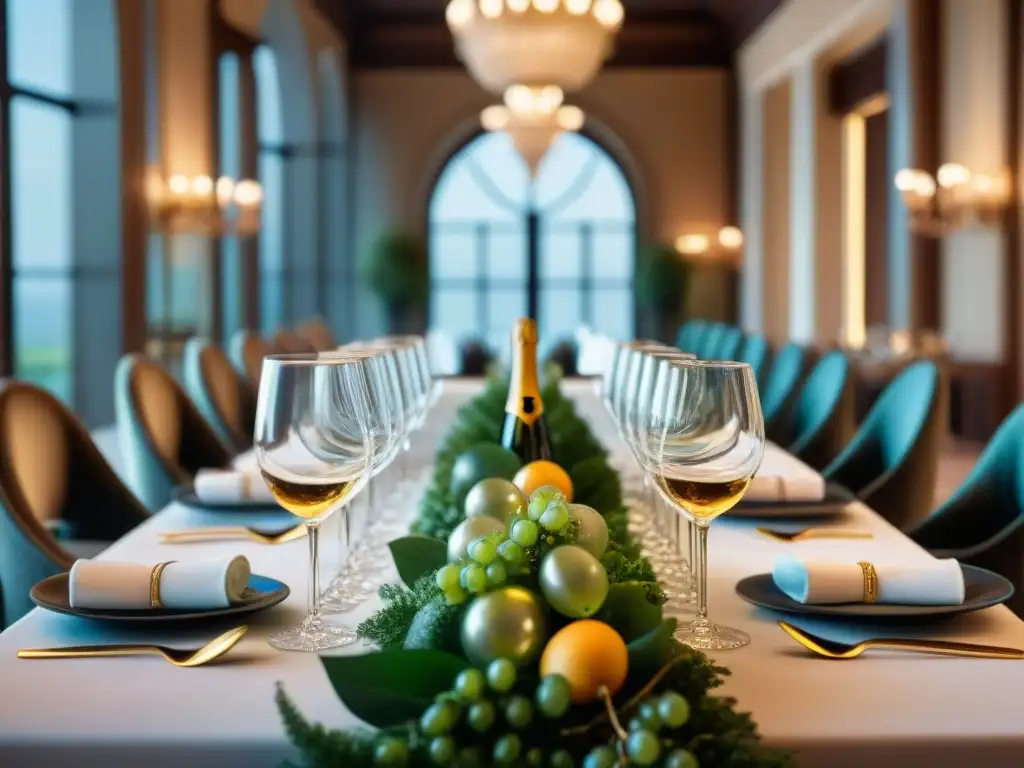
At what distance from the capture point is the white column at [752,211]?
46.5 feet

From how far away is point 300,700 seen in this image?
3.83 ft

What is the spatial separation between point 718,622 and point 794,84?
1243cm

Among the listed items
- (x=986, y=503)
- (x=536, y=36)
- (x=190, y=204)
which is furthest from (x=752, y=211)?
(x=986, y=503)

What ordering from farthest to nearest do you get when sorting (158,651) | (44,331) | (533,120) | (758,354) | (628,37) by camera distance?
(628,37) < (533,120) < (44,331) < (758,354) < (158,651)

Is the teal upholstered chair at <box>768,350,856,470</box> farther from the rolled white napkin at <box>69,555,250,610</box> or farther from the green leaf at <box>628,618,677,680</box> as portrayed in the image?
the green leaf at <box>628,618,677,680</box>

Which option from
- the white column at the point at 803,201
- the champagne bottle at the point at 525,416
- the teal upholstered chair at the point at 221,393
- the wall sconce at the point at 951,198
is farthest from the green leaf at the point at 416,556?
the white column at the point at 803,201

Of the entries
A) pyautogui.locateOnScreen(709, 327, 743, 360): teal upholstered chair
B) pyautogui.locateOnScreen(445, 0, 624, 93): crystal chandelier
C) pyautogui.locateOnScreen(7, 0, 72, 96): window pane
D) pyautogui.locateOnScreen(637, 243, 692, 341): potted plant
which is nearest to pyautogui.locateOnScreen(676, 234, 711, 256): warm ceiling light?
pyautogui.locateOnScreen(637, 243, 692, 341): potted plant

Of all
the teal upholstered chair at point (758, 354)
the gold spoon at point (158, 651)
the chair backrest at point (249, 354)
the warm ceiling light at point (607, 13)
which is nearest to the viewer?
the gold spoon at point (158, 651)

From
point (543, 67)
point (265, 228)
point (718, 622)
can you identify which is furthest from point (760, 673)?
point (265, 228)

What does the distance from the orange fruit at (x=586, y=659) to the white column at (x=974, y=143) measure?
836 cm

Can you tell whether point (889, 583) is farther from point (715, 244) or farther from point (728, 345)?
point (715, 244)

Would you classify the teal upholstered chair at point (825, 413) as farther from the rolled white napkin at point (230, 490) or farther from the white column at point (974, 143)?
the white column at point (974, 143)

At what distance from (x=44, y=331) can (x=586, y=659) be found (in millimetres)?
6703

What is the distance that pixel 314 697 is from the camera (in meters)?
→ 1.17
